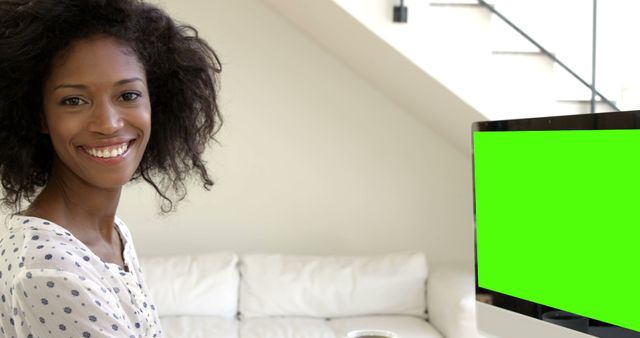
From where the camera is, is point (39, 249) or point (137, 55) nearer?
point (39, 249)

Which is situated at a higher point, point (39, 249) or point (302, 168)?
point (39, 249)

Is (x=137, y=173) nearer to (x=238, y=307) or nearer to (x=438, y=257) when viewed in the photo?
(x=238, y=307)

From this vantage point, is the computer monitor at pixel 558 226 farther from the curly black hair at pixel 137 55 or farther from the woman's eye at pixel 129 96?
the woman's eye at pixel 129 96

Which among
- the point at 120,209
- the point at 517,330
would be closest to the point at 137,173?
the point at 517,330

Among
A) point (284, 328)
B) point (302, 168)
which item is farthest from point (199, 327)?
point (302, 168)

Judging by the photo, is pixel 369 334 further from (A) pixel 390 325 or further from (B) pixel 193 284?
(B) pixel 193 284

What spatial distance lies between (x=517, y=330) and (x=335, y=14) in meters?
1.83

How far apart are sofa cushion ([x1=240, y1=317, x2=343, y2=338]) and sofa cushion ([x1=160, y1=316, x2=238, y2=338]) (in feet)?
0.18

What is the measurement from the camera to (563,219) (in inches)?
50.8

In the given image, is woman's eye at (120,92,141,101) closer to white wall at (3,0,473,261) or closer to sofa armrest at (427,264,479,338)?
sofa armrest at (427,264,479,338)

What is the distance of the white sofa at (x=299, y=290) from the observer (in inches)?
130

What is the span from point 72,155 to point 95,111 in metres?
0.08

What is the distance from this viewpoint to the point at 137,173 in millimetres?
1489

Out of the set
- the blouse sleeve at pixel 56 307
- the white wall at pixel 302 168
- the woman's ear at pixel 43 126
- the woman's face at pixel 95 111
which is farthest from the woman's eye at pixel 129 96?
the white wall at pixel 302 168
